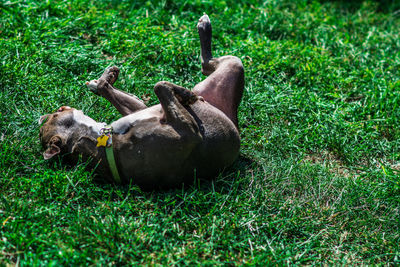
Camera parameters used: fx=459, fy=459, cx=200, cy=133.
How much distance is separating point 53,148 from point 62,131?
0.21m

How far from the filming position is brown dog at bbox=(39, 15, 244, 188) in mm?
4086

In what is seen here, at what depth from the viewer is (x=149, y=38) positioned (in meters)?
6.24

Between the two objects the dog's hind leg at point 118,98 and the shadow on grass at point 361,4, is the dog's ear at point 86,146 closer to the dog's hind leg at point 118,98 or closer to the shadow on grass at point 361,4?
the dog's hind leg at point 118,98

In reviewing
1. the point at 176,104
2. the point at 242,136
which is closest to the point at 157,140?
the point at 176,104

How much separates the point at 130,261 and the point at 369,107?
3.77 meters

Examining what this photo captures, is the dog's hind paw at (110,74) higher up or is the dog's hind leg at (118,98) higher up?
the dog's hind paw at (110,74)

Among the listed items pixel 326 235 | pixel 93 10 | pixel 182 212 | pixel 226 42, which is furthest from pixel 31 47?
pixel 326 235

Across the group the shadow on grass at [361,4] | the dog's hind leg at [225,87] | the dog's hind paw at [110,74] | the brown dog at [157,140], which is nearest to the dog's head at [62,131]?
the brown dog at [157,140]

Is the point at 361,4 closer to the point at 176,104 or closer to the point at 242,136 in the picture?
the point at 242,136

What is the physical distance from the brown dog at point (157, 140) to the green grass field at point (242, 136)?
162mm

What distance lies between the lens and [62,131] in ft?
14.3

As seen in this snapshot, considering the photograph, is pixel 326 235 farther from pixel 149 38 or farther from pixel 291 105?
pixel 149 38

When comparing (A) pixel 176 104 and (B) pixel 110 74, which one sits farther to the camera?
(B) pixel 110 74

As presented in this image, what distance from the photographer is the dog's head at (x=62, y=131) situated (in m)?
4.25
